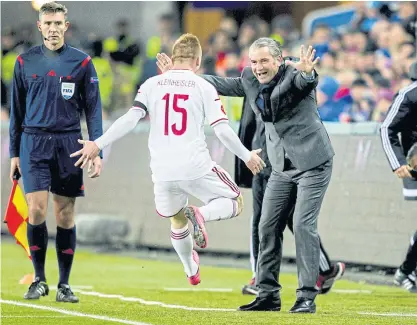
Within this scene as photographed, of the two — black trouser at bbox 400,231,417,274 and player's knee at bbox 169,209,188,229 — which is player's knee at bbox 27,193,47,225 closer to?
player's knee at bbox 169,209,188,229

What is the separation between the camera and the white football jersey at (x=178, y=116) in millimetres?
11016

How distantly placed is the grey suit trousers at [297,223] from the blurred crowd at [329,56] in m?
5.53

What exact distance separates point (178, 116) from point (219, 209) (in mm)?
884

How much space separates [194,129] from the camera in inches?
437

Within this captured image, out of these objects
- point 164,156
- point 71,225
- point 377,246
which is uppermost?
point 164,156

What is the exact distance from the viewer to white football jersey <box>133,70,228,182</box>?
1102cm

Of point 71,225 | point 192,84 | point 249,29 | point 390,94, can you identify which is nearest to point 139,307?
point 71,225

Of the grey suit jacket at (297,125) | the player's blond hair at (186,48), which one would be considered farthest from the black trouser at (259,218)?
the player's blond hair at (186,48)

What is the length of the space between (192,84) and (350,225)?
5239mm

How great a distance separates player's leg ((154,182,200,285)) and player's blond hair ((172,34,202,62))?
1.08 m

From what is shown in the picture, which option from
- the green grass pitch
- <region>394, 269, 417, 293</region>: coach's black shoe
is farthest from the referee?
the green grass pitch

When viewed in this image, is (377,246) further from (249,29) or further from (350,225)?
(249,29)

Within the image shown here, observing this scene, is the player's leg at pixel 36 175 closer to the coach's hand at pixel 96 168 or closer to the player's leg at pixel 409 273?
the coach's hand at pixel 96 168

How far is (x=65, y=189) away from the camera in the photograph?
12.1 metres
